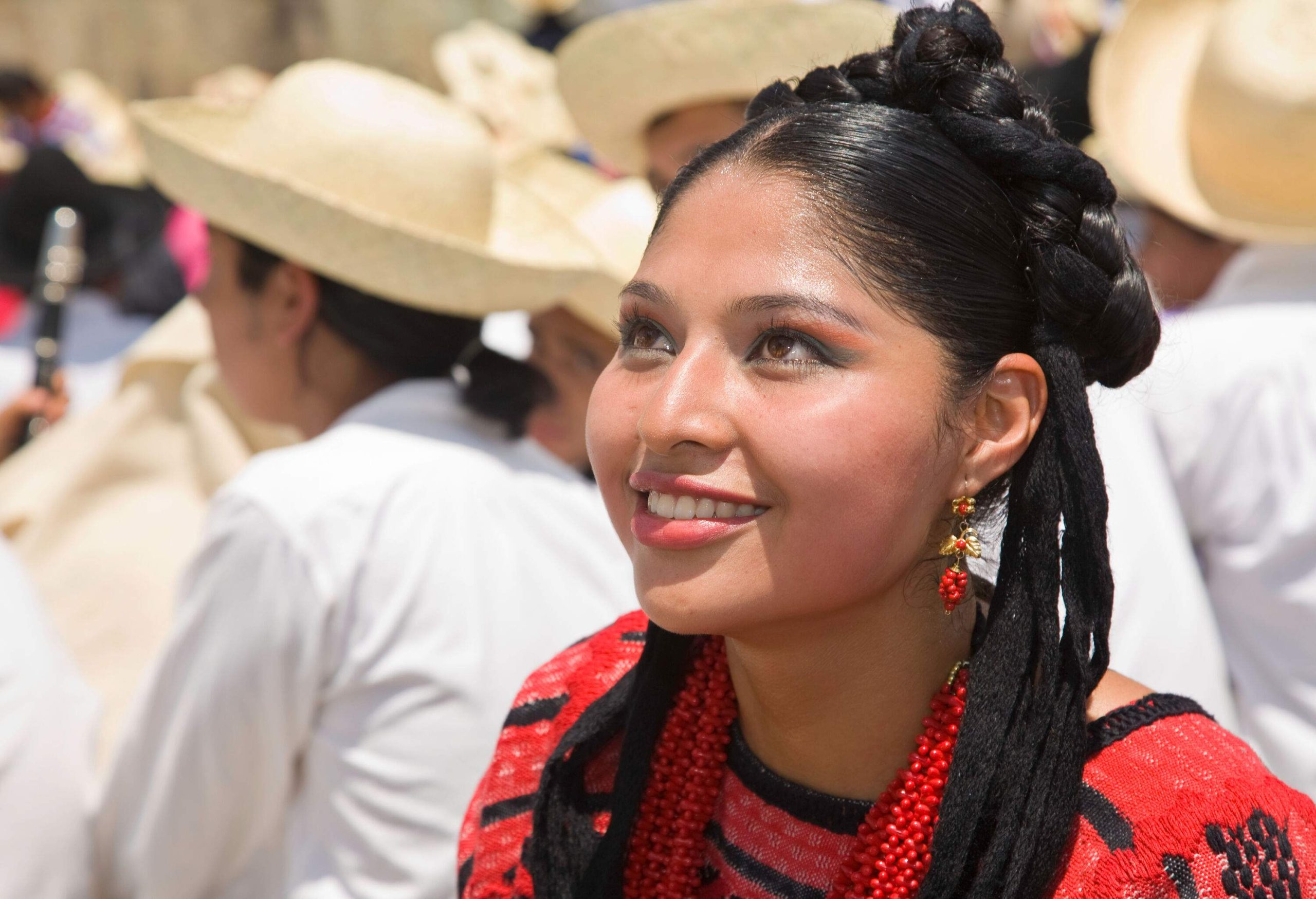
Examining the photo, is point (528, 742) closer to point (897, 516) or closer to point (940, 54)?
point (897, 516)

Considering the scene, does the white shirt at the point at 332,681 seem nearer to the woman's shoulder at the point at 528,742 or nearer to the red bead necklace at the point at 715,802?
the woman's shoulder at the point at 528,742

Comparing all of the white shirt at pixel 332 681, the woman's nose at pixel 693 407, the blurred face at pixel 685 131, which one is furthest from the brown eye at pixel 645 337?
the blurred face at pixel 685 131

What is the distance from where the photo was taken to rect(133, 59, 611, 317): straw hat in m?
2.77

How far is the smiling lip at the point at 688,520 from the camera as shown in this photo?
1.37 m

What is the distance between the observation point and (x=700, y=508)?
1.39 meters

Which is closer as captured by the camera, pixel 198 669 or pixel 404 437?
pixel 198 669

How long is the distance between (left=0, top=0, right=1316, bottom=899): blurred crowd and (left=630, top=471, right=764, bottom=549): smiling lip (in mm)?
407

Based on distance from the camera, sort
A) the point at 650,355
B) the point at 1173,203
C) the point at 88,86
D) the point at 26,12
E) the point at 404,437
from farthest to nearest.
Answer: the point at 26,12 → the point at 88,86 → the point at 1173,203 → the point at 404,437 → the point at 650,355

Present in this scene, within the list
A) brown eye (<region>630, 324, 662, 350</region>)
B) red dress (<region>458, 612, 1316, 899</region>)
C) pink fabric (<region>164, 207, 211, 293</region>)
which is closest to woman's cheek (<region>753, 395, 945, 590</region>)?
brown eye (<region>630, 324, 662, 350</region>)

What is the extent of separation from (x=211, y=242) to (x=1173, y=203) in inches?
87.3

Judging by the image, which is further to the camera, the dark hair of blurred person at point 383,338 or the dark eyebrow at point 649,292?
the dark hair of blurred person at point 383,338

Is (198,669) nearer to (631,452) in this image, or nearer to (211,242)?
(211,242)

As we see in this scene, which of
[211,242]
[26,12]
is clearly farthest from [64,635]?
[26,12]

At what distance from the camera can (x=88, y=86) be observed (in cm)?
992
